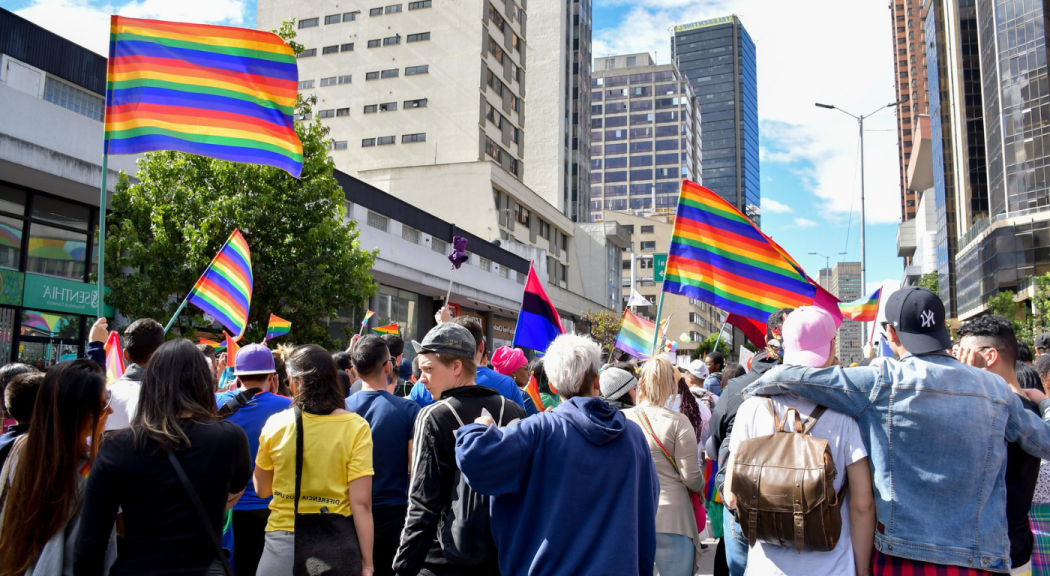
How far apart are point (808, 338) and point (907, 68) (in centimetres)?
17208

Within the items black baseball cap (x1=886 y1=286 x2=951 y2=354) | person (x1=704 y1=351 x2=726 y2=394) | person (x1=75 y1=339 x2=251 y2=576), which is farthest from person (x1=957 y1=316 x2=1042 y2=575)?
person (x1=704 y1=351 x2=726 y2=394)

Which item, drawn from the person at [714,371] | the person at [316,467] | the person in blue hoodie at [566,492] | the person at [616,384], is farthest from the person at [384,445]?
the person at [714,371]

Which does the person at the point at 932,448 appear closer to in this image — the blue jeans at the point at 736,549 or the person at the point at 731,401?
the blue jeans at the point at 736,549

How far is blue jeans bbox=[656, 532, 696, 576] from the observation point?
4.95m

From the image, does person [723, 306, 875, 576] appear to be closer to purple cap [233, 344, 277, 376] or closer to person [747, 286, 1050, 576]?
person [747, 286, 1050, 576]

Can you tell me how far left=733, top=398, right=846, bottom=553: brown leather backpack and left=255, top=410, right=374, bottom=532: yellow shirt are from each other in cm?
187

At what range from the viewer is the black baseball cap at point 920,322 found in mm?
3359

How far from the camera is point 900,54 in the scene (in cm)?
15300

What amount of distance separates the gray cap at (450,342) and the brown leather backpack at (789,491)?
130 cm

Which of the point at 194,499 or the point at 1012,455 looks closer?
the point at 194,499

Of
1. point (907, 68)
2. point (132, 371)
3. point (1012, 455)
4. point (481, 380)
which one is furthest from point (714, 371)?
point (907, 68)

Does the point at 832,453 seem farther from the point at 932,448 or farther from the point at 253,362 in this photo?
the point at 253,362

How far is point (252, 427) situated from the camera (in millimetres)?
4719

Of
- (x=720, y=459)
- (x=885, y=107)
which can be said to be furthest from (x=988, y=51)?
(x=720, y=459)
